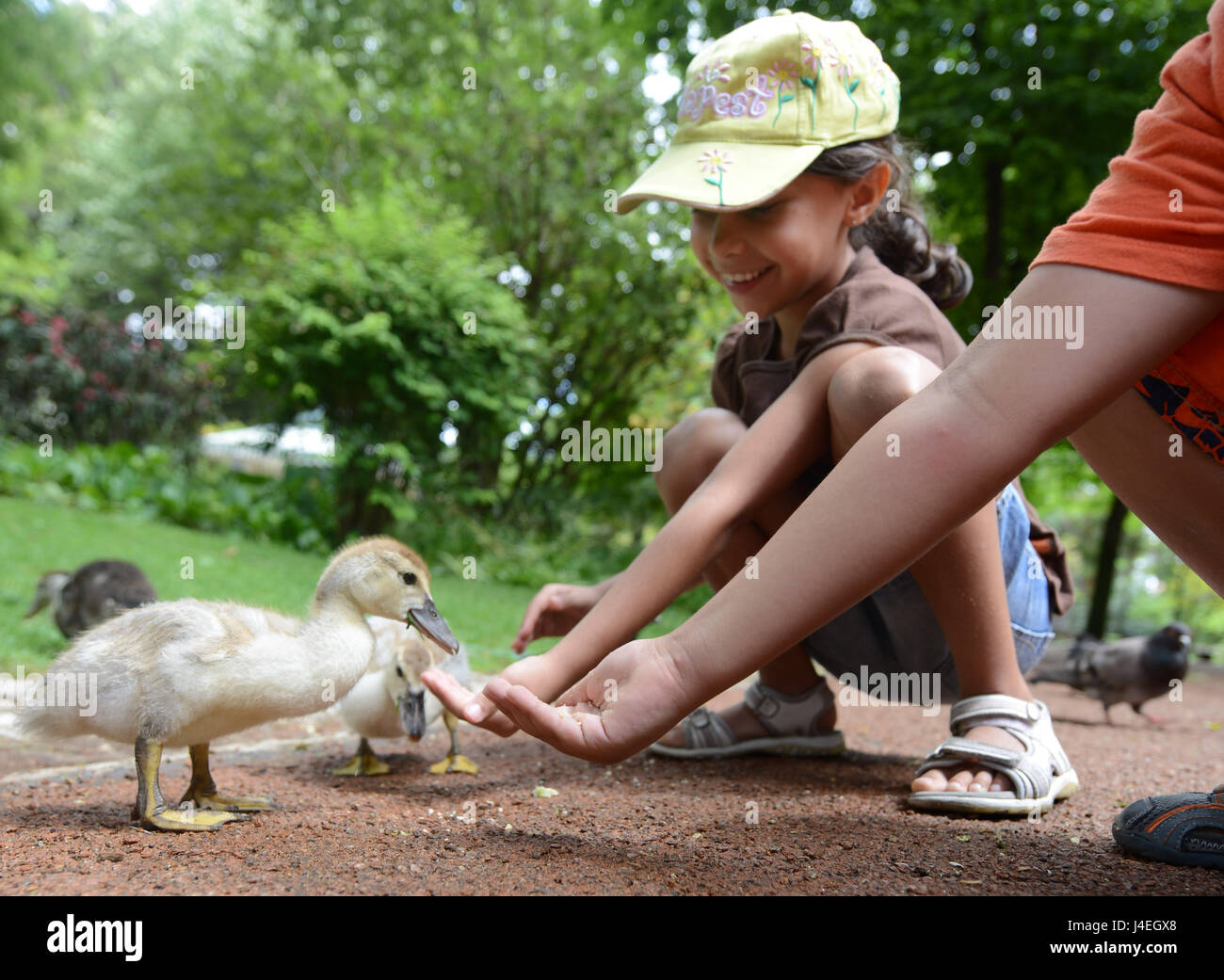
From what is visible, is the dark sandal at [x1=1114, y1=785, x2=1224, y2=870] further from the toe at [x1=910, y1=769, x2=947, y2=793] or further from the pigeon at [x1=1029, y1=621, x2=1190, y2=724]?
the pigeon at [x1=1029, y1=621, x2=1190, y2=724]

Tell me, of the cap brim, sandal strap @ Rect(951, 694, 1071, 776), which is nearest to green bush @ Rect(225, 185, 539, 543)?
the cap brim

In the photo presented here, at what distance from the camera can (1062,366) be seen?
1.31 meters

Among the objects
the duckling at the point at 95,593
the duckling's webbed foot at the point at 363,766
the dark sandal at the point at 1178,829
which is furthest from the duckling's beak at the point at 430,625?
the duckling at the point at 95,593

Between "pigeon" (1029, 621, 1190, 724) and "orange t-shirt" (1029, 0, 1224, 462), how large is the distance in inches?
177

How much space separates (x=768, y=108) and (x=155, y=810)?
210 cm

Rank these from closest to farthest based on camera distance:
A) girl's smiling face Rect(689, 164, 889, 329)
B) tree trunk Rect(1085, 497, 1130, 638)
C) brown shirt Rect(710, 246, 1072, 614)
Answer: brown shirt Rect(710, 246, 1072, 614) → girl's smiling face Rect(689, 164, 889, 329) → tree trunk Rect(1085, 497, 1130, 638)

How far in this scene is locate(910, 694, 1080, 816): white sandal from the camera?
2021 mm

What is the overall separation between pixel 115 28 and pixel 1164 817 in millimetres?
31702

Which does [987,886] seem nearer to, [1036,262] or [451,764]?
[1036,262]

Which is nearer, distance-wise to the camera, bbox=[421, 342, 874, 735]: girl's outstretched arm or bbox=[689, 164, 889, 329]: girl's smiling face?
bbox=[421, 342, 874, 735]: girl's outstretched arm

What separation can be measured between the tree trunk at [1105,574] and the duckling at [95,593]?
9.56 meters

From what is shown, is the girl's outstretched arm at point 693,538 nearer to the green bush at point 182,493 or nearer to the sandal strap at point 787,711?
the sandal strap at point 787,711

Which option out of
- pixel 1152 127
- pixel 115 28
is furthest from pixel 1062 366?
pixel 115 28

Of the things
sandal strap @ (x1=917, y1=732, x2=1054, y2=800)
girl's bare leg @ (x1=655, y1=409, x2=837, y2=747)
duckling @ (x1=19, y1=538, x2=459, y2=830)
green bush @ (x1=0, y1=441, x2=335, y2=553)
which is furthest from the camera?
green bush @ (x1=0, y1=441, x2=335, y2=553)
